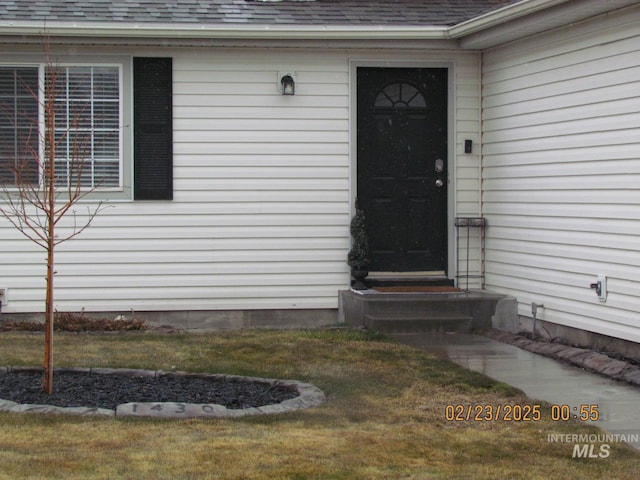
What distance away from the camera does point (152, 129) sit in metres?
10.7

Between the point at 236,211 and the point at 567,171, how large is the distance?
3531mm

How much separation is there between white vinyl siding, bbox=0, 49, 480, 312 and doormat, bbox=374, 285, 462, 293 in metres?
0.51

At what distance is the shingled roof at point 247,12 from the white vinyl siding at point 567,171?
0.95m

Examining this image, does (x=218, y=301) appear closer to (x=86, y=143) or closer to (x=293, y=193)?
(x=293, y=193)

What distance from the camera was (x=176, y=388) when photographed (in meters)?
7.11

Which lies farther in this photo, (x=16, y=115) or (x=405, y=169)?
(x=405, y=169)

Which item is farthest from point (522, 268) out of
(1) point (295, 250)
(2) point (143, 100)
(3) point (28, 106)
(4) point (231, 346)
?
(3) point (28, 106)

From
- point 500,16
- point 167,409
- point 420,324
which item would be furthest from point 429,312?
point 167,409

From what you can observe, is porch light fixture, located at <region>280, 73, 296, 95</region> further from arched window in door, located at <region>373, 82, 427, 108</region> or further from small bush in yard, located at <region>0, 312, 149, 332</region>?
small bush in yard, located at <region>0, 312, 149, 332</region>

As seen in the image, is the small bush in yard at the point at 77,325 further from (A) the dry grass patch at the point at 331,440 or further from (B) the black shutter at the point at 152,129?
(A) the dry grass patch at the point at 331,440

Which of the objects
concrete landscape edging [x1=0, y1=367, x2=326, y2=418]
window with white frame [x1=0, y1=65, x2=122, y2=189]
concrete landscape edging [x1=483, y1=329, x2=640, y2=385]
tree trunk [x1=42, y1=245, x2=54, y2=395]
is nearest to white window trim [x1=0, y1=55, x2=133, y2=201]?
window with white frame [x1=0, y1=65, x2=122, y2=189]

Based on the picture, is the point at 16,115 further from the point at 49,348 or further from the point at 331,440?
the point at 331,440

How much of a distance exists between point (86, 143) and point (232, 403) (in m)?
4.78

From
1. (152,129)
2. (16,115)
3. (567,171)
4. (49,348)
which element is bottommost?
(49,348)
